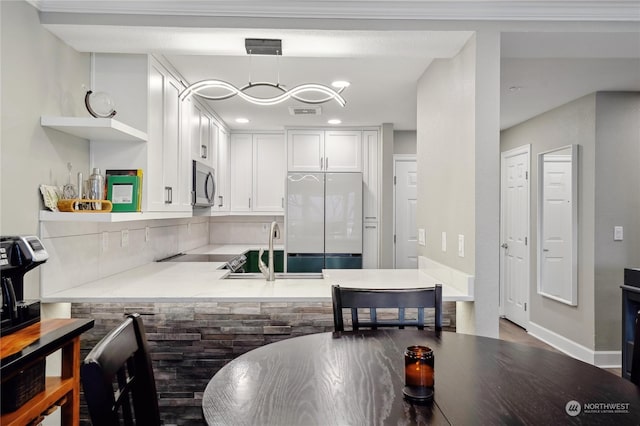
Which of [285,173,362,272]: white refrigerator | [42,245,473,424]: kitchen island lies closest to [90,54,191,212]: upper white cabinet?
[42,245,473,424]: kitchen island

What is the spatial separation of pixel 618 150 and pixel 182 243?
4.24 metres

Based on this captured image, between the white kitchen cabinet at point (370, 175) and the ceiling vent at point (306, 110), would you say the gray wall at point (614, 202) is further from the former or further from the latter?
the ceiling vent at point (306, 110)

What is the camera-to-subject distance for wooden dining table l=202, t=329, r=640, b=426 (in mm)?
960

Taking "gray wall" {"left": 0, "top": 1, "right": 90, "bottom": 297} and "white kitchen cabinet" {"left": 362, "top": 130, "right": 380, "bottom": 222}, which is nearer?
"gray wall" {"left": 0, "top": 1, "right": 90, "bottom": 297}

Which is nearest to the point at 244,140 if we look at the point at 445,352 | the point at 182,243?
the point at 182,243

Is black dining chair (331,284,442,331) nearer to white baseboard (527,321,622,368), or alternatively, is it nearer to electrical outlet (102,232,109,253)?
electrical outlet (102,232,109,253)

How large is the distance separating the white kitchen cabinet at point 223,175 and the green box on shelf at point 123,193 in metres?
2.06

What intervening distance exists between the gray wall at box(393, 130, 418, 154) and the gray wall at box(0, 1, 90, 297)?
3.90 meters

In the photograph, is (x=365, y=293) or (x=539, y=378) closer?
(x=539, y=378)

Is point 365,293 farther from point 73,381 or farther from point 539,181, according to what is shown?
point 539,181

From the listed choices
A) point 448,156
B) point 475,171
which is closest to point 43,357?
point 475,171

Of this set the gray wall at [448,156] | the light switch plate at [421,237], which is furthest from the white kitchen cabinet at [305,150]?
the light switch plate at [421,237]

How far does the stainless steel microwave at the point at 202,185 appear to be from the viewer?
11.7 feet

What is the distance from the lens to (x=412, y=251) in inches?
215
